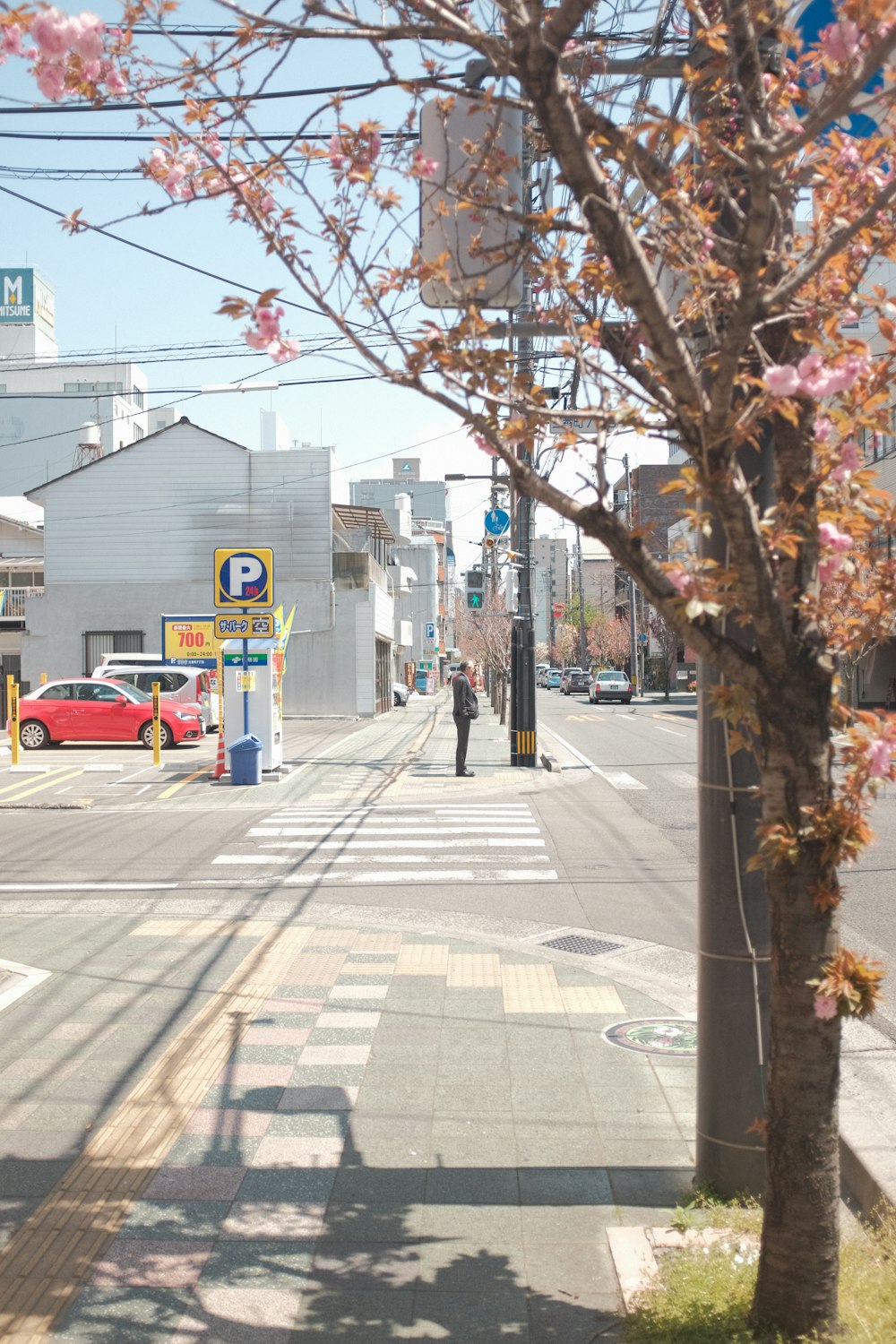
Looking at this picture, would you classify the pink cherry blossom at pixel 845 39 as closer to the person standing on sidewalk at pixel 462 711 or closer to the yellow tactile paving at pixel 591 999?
the yellow tactile paving at pixel 591 999

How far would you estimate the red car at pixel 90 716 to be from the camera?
27.6 metres

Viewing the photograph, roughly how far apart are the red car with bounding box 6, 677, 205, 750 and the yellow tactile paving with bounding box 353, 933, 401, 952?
19.0 m

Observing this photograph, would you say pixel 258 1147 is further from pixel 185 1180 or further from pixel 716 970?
pixel 716 970

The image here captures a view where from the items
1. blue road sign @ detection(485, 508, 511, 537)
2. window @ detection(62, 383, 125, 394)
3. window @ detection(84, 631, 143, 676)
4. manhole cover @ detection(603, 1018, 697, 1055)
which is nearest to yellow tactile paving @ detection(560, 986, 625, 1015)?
manhole cover @ detection(603, 1018, 697, 1055)

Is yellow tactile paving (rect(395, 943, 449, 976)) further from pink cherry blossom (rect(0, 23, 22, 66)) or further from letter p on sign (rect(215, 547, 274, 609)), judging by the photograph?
letter p on sign (rect(215, 547, 274, 609))

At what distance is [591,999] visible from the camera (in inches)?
299

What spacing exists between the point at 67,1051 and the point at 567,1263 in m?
3.36

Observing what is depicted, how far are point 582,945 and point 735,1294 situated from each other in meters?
5.45

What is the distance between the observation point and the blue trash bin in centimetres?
1975

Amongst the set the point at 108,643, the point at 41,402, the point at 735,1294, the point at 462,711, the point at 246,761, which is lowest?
the point at 735,1294

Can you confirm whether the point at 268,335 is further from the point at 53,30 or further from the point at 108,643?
the point at 108,643

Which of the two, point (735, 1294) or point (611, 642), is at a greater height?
point (611, 642)

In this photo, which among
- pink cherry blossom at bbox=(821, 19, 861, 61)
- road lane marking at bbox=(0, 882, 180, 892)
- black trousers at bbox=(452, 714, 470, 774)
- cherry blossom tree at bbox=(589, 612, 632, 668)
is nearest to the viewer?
pink cherry blossom at bbox=(821, 19, 861, 61)

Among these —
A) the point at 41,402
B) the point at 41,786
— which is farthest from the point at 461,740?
the point at 41,402
